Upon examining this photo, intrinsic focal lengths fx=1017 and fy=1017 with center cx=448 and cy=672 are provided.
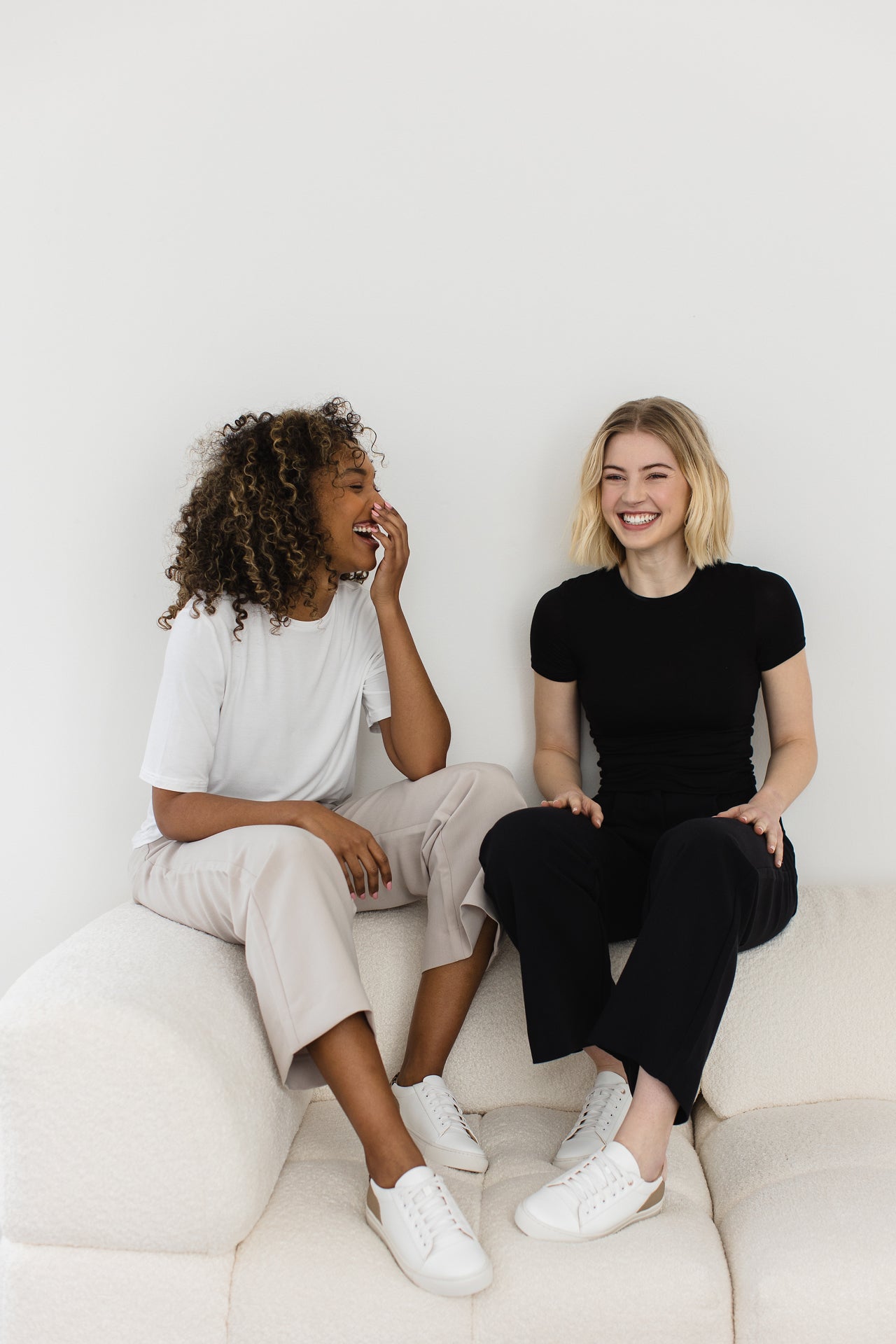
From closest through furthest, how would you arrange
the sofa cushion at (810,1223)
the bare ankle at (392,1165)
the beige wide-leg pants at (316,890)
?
the sofa cushion at (810,1223)
the bare ankle at (392,1165)
the beige wide-leg pants at (316,890)

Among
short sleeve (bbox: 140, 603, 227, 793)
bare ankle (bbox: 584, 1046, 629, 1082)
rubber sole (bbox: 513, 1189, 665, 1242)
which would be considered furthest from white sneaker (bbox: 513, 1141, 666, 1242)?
short sleeve (bbox: 140, 603, 227, 793)

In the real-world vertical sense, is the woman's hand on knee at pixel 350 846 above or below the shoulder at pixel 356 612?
below

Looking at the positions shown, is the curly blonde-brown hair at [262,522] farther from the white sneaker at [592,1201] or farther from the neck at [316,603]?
the white sneaker at [592,1201]

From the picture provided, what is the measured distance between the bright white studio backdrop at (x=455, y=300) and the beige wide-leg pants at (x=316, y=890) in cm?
38

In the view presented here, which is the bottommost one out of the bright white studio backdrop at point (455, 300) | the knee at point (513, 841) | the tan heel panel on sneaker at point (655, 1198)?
the tan heel panel on sneaker at point (655, 1198)

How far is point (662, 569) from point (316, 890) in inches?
34.7

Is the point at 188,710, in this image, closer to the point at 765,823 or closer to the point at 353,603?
the point at 353,603

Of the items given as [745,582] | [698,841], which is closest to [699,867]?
[698,841]

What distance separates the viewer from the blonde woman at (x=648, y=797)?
131cm

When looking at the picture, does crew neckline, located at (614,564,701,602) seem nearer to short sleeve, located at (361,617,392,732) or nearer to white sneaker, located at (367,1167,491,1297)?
short sleeve, located at (361,617,392,732)


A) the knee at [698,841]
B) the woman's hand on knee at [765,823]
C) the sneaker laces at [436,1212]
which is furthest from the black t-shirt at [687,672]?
the sneaker laces at [436,1212]

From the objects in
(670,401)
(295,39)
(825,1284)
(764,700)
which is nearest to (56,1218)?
(825,1284)

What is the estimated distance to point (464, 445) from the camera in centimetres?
200

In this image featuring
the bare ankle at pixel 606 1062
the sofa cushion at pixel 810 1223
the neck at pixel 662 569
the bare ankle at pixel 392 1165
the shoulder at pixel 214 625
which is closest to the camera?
the sofa cushion at pixel 810 1223
